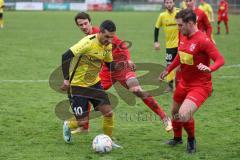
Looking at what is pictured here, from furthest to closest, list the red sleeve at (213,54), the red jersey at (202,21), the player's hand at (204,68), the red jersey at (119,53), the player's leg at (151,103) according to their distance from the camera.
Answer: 1. the red jersey at (202,21)
2. the red jersey at (119,53)
3. the player's leg at (151,103)
4. the red sleeve at (213,54)
5. the player's hand at (204,68)

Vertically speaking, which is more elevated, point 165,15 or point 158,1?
point 165,15

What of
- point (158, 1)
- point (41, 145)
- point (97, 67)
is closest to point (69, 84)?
point (97, 67)

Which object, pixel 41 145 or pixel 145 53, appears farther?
pixel 145 53

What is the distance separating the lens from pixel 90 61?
7.27 m

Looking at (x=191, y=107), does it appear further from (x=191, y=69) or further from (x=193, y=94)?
(x=191, y=69)

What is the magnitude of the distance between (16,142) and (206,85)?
2.93 metres

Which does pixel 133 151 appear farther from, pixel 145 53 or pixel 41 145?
pixel 145 53

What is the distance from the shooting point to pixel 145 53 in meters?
19.0

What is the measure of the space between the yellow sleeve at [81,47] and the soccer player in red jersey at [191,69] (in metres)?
1.31

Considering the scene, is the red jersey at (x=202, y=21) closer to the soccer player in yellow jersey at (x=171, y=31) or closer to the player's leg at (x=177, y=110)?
the soccer player in yellow jersey at (x=171, y=31)

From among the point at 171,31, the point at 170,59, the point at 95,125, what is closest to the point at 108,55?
the point at 95,125

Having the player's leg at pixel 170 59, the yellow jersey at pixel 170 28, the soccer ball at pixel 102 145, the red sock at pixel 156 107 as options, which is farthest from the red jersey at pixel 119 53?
the yellow jersey at pixel 170 28

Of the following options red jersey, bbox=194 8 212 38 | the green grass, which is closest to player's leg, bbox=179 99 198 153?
the green grass

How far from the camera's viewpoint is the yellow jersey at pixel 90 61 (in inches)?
277
